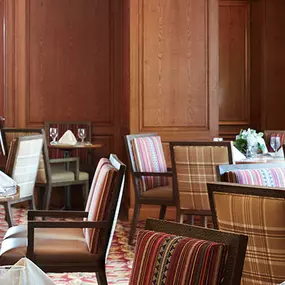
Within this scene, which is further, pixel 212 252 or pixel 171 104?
pixel 171 104

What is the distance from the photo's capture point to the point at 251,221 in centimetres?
213

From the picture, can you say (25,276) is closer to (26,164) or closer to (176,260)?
(176,260)

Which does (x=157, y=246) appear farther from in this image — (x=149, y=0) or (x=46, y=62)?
(x=46, y=62)

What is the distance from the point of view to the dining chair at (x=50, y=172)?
616 cm

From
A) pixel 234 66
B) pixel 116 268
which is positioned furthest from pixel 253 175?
pixel 234 66

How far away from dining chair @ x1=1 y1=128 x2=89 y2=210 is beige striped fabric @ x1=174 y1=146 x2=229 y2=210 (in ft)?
5.67

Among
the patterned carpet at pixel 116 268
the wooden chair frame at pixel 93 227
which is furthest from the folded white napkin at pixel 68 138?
the wooden chair frame at pixel 93 227

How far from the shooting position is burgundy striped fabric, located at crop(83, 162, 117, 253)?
3.11 m

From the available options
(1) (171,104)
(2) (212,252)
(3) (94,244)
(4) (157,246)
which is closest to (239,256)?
(2) (212,252)

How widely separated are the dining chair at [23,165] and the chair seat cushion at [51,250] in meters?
1.52

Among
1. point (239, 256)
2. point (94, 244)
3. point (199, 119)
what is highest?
point (199, 119)

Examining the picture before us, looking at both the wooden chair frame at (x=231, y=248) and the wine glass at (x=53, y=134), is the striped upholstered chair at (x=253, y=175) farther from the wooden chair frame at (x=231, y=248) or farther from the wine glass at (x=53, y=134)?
the wine glass at (x=53, y=134)

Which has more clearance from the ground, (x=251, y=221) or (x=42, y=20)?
(x=42, y=20)

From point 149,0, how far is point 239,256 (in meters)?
5.28
